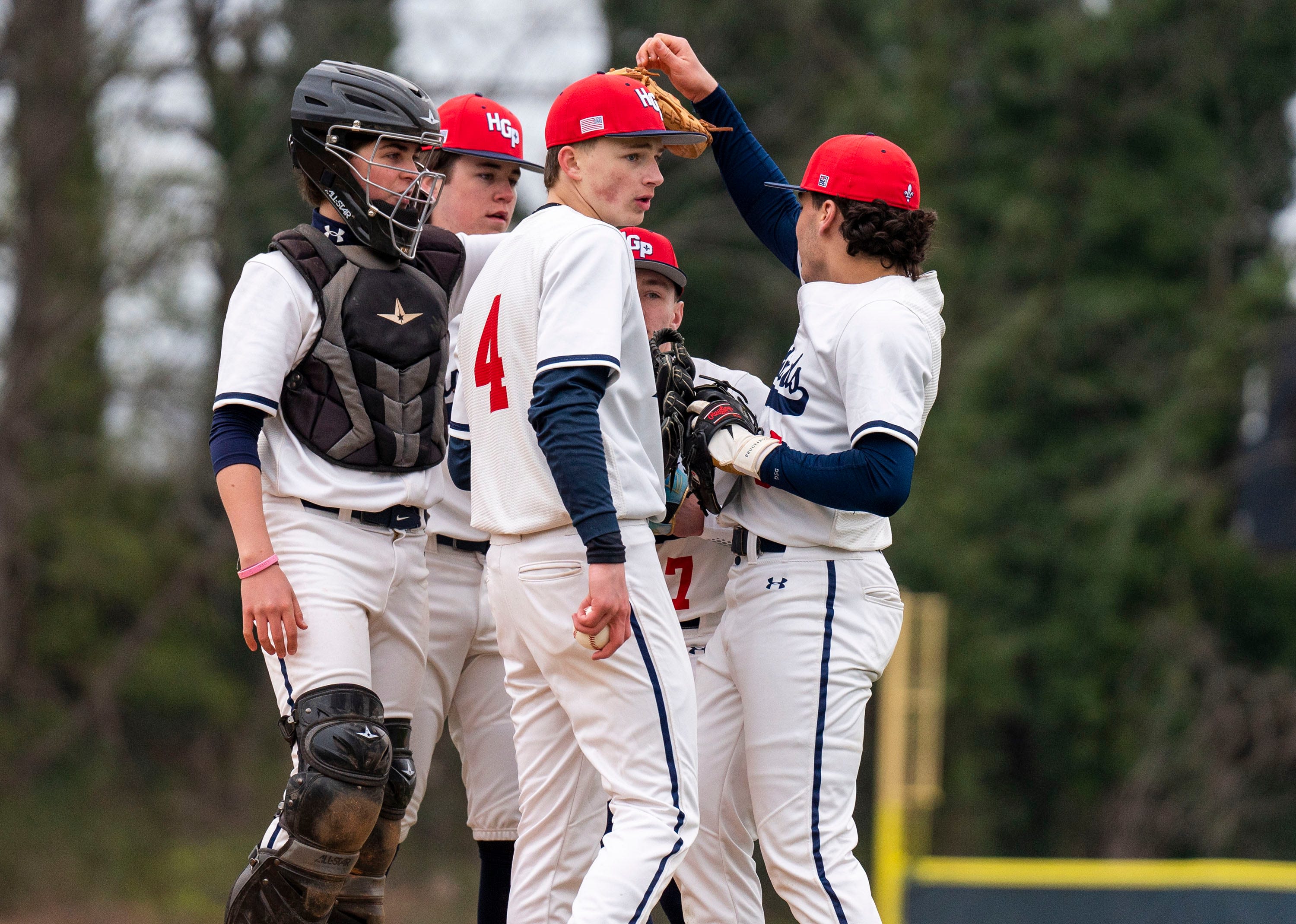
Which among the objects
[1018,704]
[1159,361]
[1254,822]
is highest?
[1159,361]

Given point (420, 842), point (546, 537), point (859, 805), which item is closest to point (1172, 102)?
point (859, 805)

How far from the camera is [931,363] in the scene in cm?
354

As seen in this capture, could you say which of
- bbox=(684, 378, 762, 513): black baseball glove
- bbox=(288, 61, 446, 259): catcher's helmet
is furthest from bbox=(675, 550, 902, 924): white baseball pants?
bbox=(288, 61, 446, 259): catcher's helmet

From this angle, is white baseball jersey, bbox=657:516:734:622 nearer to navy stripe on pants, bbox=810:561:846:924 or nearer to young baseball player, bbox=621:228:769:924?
young baseball player, bbox=621:228:769:924

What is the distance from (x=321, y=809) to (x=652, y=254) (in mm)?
1832

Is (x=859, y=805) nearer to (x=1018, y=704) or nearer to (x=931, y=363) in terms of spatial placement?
(x=1018, y=704)

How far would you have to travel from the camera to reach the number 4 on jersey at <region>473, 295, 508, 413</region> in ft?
10.7

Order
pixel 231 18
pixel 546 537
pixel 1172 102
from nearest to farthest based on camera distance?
pixel 546 537, pixel 231 18, pixel 1172 102

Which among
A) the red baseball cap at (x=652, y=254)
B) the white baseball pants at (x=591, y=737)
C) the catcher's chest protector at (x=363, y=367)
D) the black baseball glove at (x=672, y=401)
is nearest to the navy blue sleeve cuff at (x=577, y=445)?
the white baseball pants at (x=591, y=737)

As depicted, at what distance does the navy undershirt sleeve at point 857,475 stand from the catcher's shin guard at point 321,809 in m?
1.10

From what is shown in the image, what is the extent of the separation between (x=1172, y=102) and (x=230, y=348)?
13290 millimetres

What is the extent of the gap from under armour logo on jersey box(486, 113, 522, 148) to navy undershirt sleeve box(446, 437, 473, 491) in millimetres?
1120

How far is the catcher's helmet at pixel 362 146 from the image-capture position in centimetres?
344

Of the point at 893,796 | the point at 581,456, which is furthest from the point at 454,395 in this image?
the point at 893,796
